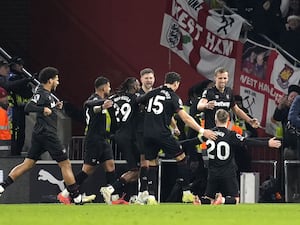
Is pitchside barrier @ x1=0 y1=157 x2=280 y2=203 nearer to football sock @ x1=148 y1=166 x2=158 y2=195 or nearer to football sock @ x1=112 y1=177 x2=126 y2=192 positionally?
football sock @ x1=112 y1=177 x2=126 y2=192

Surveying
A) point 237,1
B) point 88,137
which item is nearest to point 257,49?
point 237,1

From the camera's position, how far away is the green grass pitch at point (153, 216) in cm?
1333

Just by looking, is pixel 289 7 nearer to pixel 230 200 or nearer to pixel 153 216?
pixel 230 200

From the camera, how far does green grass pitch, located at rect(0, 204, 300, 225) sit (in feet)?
43.7

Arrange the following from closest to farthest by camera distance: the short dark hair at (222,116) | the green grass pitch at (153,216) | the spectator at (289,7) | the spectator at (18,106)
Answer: the green grass pitch at (153,216)
the short dark hair at (222,116)
the spectator at (18,106)
the spectator at (289,7)

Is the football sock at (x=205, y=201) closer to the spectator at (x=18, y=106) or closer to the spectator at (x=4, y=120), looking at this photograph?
the spectator at (x=4, y=120)

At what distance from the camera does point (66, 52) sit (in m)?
25.2

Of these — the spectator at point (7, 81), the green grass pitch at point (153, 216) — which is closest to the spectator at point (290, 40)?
the spectator at point (7, 81)

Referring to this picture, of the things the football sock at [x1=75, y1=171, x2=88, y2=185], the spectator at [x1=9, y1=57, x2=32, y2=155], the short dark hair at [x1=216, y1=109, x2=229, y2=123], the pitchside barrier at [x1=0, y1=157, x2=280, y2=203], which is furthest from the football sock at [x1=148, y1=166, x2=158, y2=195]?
the spectator at [x1=9, y1=57, x2=32, y2=155]

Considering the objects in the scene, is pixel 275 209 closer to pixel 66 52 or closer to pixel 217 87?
pixel 217 87

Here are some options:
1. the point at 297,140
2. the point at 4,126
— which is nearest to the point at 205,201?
the point at 297,140

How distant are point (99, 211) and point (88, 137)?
14.7 ft

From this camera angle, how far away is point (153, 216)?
47.8 ft

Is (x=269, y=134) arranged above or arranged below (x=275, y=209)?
above
